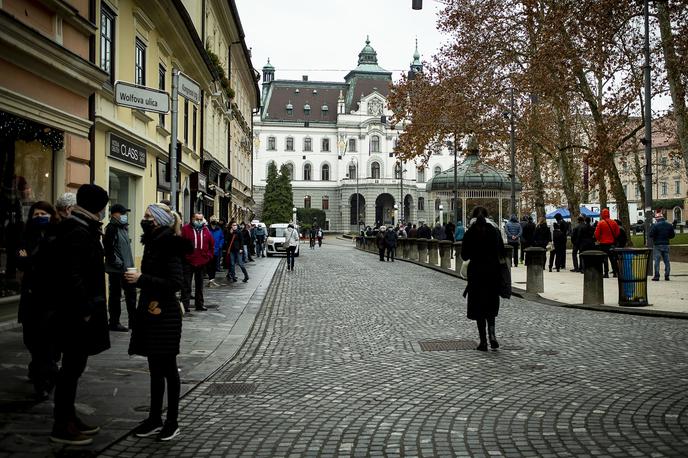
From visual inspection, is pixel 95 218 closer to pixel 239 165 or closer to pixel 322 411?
pixel 322 411

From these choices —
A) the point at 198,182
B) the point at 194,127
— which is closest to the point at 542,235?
the point at 198,182

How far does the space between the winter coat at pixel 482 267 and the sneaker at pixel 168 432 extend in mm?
4939

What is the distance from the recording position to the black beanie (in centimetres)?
580

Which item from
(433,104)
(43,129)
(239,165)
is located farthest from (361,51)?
(43,129)

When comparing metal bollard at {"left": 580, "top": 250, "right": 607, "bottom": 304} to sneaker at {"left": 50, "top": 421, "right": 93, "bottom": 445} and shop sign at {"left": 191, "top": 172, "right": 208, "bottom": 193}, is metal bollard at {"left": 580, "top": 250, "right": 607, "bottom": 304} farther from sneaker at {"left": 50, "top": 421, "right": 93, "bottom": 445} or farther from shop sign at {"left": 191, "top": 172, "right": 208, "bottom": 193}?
sneaker at {"left": 50, "top": 421, "right": 93, "bottom": 445}

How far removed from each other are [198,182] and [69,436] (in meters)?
16.3

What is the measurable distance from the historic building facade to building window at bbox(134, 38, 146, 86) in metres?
89.8

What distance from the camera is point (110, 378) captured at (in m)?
7.56

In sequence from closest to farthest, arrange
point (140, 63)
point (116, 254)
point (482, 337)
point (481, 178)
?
point (482, 337)
point (116, 254)
point (140, 63)
point (481, 178)

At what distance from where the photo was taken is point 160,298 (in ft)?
18.6

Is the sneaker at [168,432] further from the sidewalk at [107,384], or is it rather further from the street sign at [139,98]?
the street sign at [139,98]

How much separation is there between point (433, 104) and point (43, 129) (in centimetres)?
2366

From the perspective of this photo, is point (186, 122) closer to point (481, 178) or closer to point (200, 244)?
point (200, 244)

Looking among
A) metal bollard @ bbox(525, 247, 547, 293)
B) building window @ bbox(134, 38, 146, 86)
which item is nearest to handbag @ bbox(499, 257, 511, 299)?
metal bollard @ bbox(525, 247, 547, 293)
